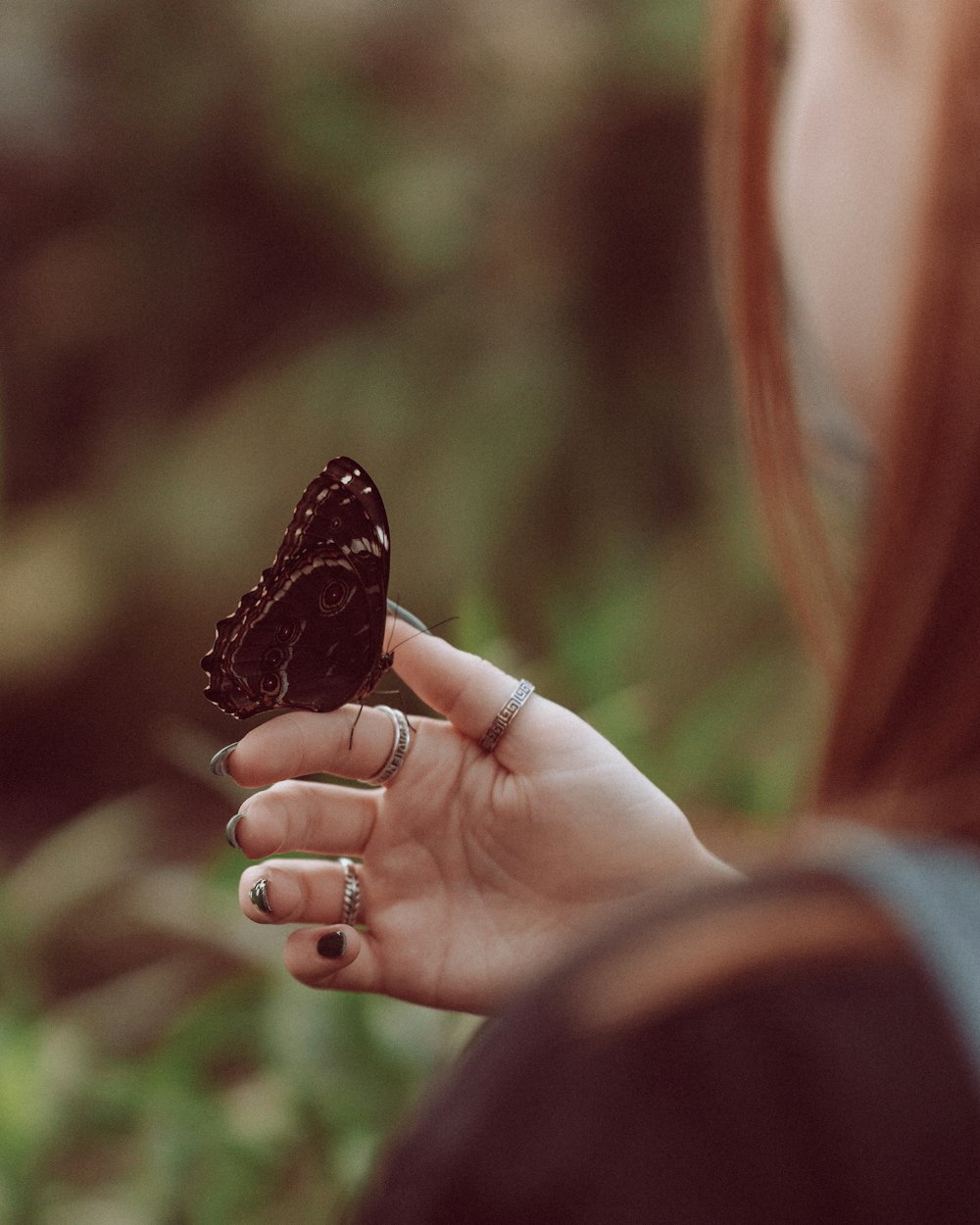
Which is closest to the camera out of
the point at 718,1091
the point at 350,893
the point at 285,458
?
the point at 718,1091

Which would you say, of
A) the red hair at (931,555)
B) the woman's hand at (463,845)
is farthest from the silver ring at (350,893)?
the red hair at (931,555)

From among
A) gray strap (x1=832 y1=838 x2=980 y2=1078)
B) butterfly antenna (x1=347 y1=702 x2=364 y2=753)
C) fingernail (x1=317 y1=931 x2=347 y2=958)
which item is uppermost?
butterfly antenna (x1=347 y1=702 x2=364 y2=753)

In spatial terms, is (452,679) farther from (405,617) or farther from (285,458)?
(285,458)

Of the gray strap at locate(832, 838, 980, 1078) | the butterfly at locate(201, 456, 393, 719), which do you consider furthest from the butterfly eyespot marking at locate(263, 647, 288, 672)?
the gray strap at locate(832, 838, 980, 1078)

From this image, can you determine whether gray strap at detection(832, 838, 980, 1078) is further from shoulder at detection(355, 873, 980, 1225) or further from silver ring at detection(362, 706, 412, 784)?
silver ring at detection(362, 706, 412, 784)

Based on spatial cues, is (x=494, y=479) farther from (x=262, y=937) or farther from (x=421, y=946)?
(x=421, y=946)

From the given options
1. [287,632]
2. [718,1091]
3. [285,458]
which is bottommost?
[718,1091]

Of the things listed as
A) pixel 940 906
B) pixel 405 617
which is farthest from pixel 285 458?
pixel 940 906

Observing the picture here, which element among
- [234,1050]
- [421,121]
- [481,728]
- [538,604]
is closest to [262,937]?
[234,1050]
